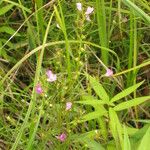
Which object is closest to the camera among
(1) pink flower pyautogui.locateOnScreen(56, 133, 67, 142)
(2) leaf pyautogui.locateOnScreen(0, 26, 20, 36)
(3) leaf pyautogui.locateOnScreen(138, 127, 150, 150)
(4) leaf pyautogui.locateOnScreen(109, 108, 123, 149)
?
(3) leaf pyautogui.locateOnScreen(138, 127, 150, 150)

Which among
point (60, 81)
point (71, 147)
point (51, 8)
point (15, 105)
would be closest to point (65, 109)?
point (60, 81)

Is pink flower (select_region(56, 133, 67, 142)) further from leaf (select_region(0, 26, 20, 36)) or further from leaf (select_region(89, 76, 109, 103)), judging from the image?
leaf (select_region(0, 26, 20, 36))

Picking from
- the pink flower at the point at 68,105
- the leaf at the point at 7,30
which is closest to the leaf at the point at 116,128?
the pink flower at the point at 68,105

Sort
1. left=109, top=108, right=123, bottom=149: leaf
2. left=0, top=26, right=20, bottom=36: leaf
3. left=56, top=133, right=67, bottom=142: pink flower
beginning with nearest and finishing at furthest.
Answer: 1. left=109, top=108, right=123, bottom=149: leaf
2. left=56, top=133, right=67, bottom=142: pink flower
3. left=0, top=26, right=20, bottom=36: leaf

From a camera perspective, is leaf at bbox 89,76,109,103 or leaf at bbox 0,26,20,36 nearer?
leaf at bbox 89,76,109,103

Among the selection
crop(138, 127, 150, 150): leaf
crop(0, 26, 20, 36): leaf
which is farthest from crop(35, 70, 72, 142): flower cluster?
crop(0, 26, 20, 36): leaf

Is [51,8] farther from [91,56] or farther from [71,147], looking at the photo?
[71,147]

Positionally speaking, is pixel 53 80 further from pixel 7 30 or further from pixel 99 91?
pixel 7 30

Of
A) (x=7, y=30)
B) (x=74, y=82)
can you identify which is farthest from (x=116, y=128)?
(x=7, y=30)
